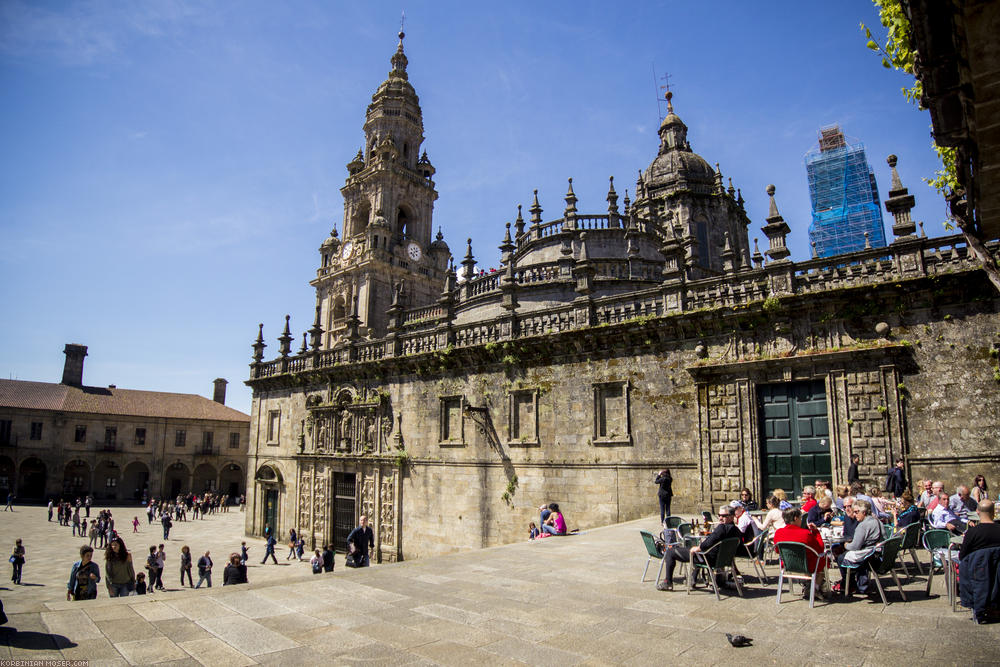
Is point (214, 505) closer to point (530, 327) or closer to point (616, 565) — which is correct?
point (530, 327)

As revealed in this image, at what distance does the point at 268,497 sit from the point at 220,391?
3918cm

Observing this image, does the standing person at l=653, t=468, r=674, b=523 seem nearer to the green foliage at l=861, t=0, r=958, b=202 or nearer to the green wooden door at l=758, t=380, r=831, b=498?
the green wooden door at l=758, t=380, r=831, b=498

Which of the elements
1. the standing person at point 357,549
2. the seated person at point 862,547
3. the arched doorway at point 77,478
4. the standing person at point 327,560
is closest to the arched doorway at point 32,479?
the arched doorway at point 77,478

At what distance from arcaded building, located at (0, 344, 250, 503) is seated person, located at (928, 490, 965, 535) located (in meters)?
59.7

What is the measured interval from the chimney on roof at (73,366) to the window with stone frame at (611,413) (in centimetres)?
5796

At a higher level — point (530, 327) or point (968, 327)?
point (530, 327)

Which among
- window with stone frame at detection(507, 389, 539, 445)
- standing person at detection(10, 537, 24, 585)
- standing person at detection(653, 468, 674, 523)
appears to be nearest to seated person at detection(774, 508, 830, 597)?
standing person at detection(653, 468, 674, 523)

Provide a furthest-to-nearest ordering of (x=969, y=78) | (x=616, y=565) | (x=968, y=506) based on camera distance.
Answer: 1. (x=616, y=565)
2. (x=968, y=506)
3. (x=969, y=78)

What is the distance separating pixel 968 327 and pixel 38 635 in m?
16.3

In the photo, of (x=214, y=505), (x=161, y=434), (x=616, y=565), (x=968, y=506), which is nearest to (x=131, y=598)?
(x=616, y=565)

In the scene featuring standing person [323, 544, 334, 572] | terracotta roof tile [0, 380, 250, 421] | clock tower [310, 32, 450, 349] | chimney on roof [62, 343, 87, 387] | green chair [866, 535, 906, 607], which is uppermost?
clock tower [310, 32, 450, 349]

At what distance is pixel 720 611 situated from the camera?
680 centimetres

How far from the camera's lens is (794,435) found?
14141 mm

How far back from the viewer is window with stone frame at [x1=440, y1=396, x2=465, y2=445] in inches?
833
